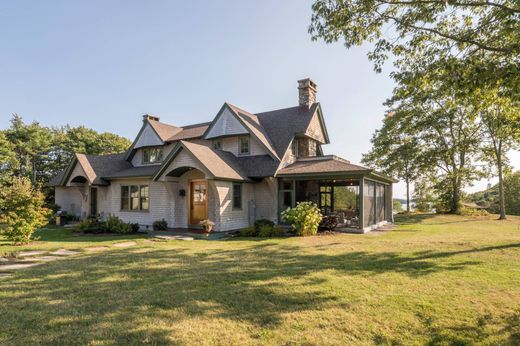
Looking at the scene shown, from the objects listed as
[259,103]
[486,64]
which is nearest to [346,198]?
[259,103]

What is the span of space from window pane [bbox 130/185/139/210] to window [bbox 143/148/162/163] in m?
3.14

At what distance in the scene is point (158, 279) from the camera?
21.6 ft

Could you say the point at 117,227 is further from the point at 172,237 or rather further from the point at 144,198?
the point at 172,237

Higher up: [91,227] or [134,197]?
[134,197]

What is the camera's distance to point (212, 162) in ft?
49.2

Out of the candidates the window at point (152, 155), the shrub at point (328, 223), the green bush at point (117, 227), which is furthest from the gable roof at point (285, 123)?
the green bush at point (117, 227)

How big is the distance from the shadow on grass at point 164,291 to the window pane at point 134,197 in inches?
365

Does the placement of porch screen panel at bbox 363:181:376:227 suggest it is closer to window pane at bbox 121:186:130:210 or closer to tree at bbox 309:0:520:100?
tree at bbox 309:0:520:100

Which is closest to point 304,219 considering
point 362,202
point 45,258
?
point 362,202

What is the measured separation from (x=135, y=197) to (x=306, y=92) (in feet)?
44.0

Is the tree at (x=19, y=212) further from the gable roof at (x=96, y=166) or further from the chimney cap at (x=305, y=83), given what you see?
the chimney cap at (x=305, y=83)

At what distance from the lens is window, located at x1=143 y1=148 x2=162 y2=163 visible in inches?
827

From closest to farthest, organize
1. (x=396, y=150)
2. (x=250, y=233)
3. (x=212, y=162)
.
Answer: (x=250, y=233) < (x=212, y=162) < (x=396, y=150)

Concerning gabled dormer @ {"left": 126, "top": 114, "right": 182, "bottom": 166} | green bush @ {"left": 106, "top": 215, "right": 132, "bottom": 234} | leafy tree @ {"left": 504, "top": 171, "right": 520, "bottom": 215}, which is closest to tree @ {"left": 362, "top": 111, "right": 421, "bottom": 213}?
gabled dormer @ {"left": 126, "top": 114, "right": 182, "bottom": 166}
